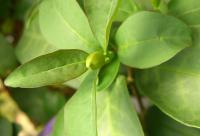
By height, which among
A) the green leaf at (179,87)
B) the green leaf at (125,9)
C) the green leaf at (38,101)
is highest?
the green leaf at (125,9)

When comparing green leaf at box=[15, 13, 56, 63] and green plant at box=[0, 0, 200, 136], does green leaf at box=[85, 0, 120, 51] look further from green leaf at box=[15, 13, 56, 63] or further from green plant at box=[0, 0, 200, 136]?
green leaf at box=[15, 13, 56, 63]

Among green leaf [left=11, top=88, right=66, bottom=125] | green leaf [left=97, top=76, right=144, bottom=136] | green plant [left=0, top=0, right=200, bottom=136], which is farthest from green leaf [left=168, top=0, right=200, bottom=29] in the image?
green leaf [left=11, top=88, right=66, bottom=125]

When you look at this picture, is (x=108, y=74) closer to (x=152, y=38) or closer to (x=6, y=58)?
(x=152, y=38)

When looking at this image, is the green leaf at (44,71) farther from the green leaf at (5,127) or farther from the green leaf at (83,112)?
the green leaf at (5,127)

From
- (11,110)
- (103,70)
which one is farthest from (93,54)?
(11,110)

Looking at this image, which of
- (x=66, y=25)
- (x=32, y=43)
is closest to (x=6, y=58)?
(x=32, y=43)

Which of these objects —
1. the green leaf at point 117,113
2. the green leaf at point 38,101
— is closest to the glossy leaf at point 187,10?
the green leaf at point 117,113

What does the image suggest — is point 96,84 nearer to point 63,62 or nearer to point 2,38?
point 63,62
